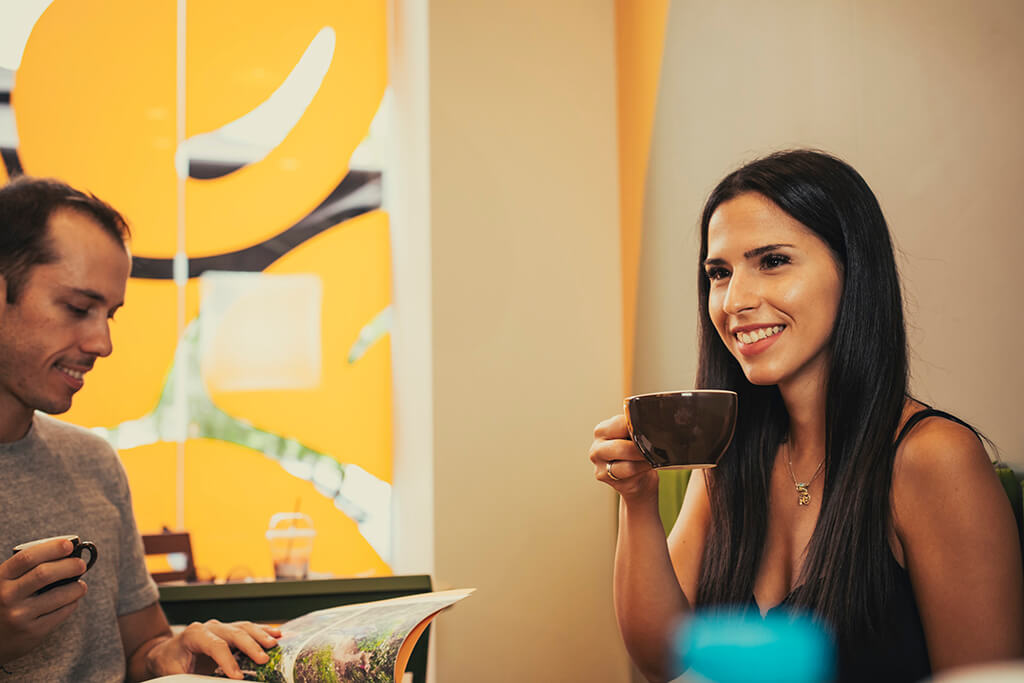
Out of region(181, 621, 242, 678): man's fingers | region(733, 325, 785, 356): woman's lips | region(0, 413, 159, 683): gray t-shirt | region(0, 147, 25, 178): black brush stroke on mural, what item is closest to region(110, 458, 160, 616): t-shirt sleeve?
region(0, 413, 159, 683): gray t-shirt

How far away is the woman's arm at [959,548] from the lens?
1070mm

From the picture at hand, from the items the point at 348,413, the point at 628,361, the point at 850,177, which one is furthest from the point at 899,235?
the point at 348,413

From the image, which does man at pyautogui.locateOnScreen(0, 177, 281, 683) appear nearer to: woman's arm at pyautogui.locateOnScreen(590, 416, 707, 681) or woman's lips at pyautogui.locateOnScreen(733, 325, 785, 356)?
woman's arm at pyautogui.locateOnScreen(590, 416, 707, 681)

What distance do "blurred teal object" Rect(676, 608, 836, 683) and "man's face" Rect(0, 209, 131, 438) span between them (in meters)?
1.12

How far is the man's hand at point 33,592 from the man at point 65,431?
240mm

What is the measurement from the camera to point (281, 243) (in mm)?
3316

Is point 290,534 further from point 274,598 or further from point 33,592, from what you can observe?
point 33,592

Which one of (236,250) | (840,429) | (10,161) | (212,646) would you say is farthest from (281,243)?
(840,429)

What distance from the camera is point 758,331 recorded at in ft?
4.27

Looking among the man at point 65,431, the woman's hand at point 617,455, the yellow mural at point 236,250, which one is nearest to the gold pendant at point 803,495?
the woman's hand at point 617,455

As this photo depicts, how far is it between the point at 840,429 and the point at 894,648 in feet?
0.99

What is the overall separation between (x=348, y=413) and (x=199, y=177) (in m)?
1.03

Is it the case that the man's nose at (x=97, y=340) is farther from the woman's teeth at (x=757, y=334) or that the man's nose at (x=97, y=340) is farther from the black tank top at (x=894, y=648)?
the black tank top at (x=894, y=648)

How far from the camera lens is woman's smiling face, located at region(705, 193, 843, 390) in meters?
1.29
